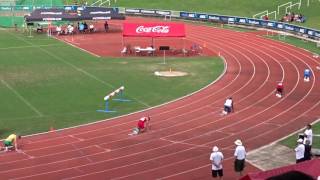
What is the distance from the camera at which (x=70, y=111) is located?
103 feet

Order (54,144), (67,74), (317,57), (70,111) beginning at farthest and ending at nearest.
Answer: (317,57)
(67,74)
(70,111)
(54,144)

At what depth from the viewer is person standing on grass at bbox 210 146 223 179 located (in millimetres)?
19969

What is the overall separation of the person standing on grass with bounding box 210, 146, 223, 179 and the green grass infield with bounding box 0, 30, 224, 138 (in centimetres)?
1063

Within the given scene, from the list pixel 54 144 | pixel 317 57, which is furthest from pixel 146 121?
pixel 317 57

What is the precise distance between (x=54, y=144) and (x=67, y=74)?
50.8 feet

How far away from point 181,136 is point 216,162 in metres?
6.84

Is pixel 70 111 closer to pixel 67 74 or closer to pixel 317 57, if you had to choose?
pixel 67 74

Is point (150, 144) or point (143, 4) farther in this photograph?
point (143, 4)

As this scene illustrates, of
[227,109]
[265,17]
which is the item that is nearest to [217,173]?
[227,109]

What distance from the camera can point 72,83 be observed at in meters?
38.0

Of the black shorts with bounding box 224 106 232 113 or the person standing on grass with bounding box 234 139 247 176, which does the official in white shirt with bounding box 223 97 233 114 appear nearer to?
the black shorts with bounding box 224 106 232 113

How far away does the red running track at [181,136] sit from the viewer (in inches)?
885

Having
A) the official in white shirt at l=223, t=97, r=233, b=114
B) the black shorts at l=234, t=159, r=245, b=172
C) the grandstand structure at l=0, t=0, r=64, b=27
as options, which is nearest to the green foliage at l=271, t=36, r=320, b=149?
the official in white shirt at l=223, t=97, r=233, b=114

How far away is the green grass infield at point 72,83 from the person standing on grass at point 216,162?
34.9ft
